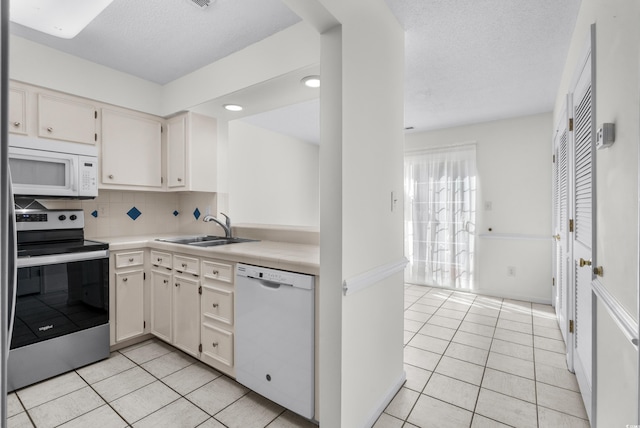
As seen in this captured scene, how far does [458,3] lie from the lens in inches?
71.3

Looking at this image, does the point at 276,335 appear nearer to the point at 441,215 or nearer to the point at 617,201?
the point at 617,201

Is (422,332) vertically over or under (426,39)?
under

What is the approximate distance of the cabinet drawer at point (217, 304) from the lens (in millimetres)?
2043

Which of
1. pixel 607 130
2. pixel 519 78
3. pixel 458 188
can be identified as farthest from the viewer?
pixel 458 188

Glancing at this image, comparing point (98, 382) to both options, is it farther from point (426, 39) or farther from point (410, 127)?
point (410, 127)

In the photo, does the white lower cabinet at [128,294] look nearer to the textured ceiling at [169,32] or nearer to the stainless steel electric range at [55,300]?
the stainless steel electric range at [55,300]

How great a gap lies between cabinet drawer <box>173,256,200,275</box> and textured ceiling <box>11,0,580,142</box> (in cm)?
160

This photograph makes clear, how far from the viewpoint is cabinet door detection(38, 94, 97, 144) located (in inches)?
92.7

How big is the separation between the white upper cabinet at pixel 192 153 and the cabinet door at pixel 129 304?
92cm

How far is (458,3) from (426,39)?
39cm

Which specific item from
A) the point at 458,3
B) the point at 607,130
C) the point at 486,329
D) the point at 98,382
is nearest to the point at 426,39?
the point at 458,3

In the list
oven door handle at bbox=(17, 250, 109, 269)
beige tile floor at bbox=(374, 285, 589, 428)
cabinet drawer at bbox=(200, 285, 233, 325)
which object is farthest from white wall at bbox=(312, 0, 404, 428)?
oven door handle at bbox=(17, 250, 109, 269)

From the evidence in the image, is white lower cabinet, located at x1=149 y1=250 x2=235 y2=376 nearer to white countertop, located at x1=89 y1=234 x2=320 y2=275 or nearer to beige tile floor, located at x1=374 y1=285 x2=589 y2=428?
white countertop, located at x1=89 y1=234 x2=320 y2=275

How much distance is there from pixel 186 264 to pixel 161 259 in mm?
380
